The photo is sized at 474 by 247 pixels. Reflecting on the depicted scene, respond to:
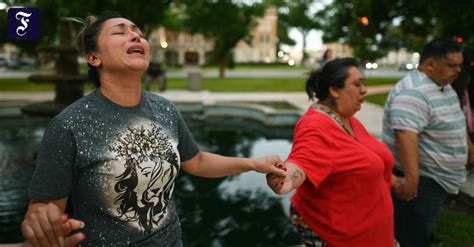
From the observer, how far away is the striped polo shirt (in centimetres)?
305

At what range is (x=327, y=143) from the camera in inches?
97.0

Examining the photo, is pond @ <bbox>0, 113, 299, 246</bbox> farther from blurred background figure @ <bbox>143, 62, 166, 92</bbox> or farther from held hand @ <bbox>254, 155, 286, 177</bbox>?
blurred background figure @ <bbox>143, 62, 166, 92</bbox>

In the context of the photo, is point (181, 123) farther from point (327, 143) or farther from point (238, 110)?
point (238, 110)

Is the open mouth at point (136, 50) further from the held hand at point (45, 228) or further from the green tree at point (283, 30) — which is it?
the green tree at point (283, 30)

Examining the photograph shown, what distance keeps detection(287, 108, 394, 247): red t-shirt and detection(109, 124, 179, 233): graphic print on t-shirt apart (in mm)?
771

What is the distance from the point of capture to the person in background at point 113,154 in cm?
171

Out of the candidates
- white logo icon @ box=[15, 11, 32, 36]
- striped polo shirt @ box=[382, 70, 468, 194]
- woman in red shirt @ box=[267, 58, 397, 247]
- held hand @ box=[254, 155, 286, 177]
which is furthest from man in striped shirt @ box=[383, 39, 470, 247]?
white logo icon @ box=[15, 11, 32, 36]

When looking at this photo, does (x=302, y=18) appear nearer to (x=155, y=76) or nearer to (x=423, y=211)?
(x=155, y=76)

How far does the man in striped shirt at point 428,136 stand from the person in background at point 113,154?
1711 millimetres

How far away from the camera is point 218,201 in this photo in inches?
254

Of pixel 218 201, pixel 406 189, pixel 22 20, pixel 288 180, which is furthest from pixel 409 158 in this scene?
pixel 22 20

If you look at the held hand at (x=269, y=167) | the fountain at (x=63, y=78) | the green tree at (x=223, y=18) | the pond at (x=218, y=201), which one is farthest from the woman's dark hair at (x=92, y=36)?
the green tree at (x=223, y=18)

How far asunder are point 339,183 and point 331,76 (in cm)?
65

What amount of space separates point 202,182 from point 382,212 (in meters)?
5.04
